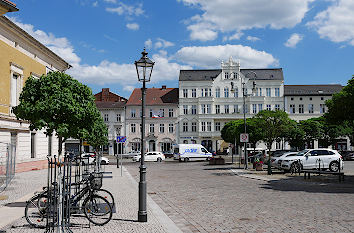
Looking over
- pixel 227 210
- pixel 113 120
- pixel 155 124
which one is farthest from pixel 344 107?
pixel 113 120

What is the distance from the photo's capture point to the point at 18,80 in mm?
26469

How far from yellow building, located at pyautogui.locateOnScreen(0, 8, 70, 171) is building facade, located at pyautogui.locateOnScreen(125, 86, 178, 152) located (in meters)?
36.3

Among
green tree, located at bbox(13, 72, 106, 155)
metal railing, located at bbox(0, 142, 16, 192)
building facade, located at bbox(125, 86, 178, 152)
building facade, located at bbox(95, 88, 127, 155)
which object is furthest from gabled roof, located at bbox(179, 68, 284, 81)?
metal railing, located at bbox(0, 142, 16, 192)

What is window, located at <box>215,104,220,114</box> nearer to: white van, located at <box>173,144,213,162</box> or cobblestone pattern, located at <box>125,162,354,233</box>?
white van, located at <box>173,144,213,162</box>

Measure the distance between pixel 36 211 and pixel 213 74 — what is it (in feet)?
200

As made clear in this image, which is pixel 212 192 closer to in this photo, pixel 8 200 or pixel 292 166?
pixel 8 200

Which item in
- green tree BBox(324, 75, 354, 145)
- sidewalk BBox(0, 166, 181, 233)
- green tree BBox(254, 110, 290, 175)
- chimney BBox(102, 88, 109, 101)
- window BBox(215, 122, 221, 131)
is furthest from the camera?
chimney BBox(102, 88, 109, 101)

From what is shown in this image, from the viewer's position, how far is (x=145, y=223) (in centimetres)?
902

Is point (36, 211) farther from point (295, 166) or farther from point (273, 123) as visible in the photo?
point (273, 123)

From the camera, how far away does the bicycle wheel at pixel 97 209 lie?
873cm

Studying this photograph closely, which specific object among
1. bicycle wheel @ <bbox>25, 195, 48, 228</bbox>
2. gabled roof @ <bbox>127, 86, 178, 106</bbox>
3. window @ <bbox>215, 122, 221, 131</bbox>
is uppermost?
gabled roof @ <bbox>127, 86, 178, 106</bbox>

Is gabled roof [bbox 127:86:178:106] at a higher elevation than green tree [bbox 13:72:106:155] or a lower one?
higher

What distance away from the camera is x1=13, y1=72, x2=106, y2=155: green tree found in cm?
1340

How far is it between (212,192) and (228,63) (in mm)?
53690
